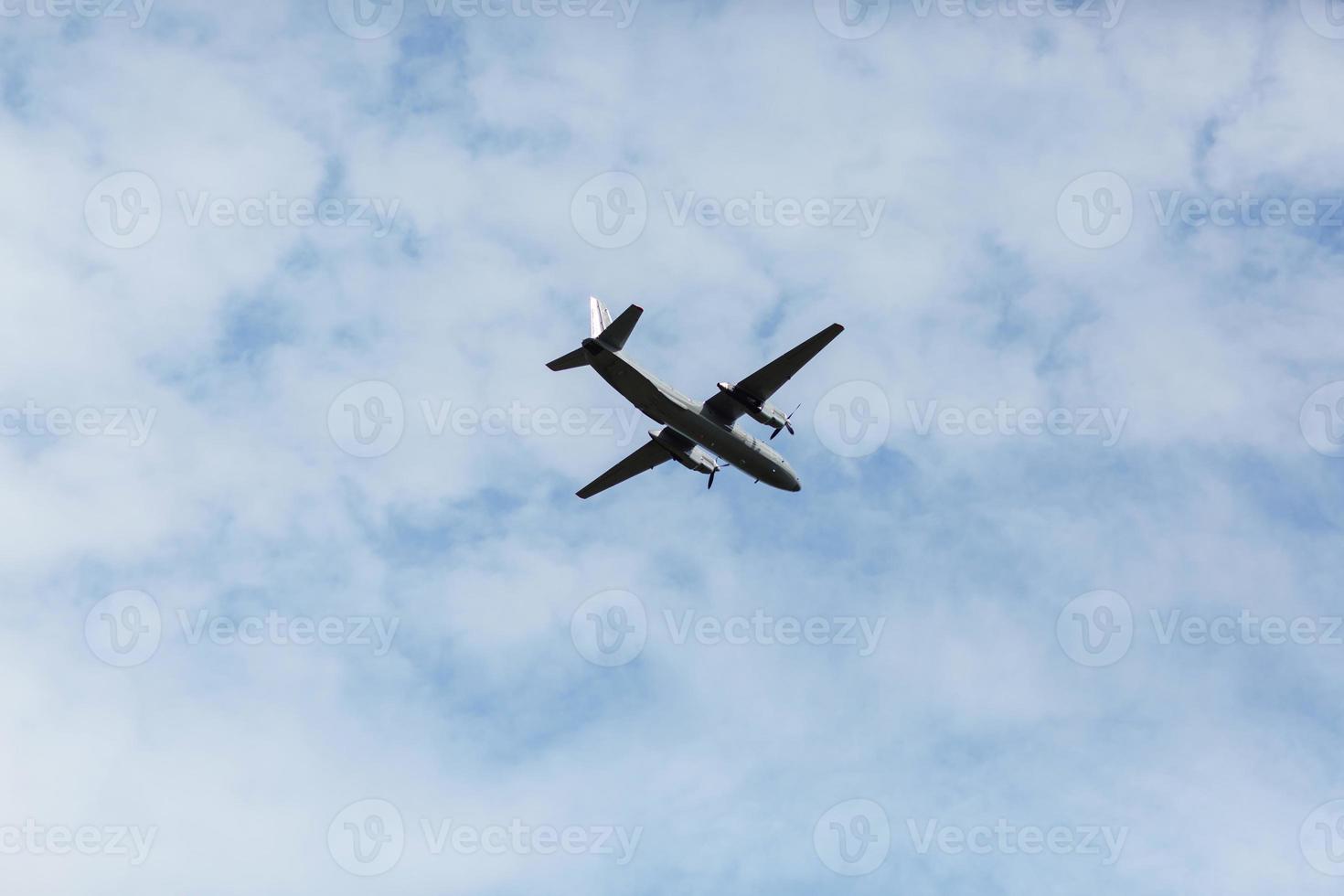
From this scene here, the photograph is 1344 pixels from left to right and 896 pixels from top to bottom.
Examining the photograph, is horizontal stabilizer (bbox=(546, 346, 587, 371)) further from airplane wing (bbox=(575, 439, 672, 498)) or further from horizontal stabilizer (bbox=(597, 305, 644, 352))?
airplane wing (bbox=(575, 439, 672, 498))

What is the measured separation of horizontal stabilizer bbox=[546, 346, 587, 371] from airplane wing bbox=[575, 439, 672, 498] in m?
9.78

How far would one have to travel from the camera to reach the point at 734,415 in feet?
215

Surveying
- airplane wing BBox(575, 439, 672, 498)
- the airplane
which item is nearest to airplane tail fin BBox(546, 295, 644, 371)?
the airplane

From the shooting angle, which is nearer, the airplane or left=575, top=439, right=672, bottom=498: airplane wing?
the airplane

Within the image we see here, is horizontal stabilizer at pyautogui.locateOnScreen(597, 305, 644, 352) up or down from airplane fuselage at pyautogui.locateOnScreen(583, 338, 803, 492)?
up

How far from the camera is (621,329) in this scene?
6000 centimetres

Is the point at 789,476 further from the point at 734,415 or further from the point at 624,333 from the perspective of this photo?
the point at 624,333

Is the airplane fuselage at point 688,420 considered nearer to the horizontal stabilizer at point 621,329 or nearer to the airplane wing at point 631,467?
the horizontal stabilizer at point 621,329

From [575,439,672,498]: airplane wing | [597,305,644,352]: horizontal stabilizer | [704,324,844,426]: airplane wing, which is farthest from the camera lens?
[575,439,672,498]: airplane wing

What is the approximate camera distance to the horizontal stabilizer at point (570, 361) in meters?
62.1

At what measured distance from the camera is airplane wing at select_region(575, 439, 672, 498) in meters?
71.6

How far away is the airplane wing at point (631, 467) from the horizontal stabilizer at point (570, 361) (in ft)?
32.1

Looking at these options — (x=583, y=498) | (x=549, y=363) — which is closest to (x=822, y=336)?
(x=549, y=363)

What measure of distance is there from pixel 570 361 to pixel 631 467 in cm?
1128
